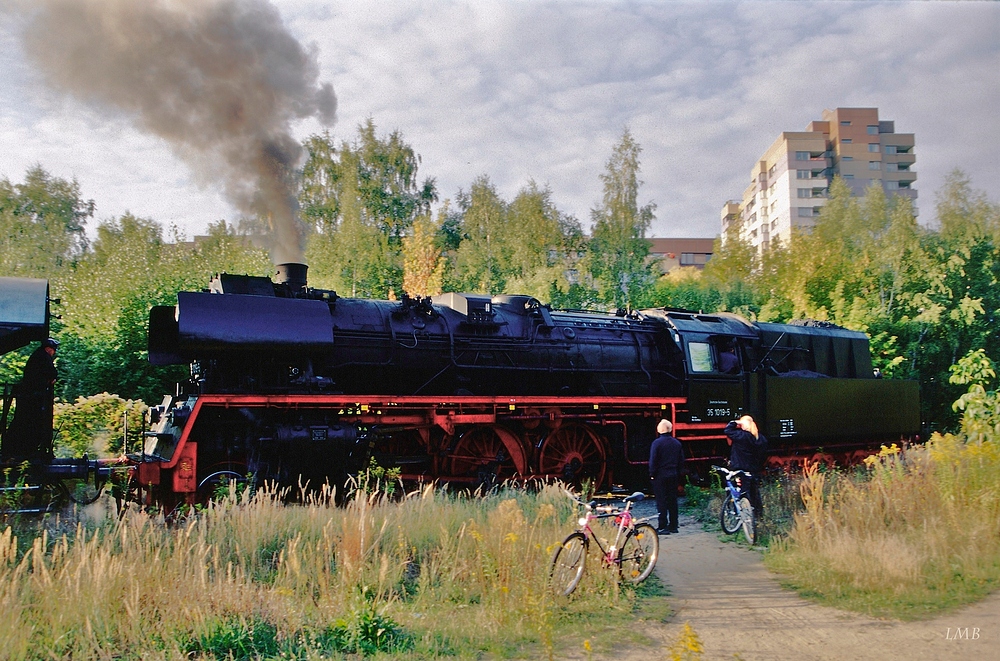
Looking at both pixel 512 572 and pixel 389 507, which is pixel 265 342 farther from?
pixel 512 572

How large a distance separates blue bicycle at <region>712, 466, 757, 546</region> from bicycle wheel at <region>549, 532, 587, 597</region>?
3771mm

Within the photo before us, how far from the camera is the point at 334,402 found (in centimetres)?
976

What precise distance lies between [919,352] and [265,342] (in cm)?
2362

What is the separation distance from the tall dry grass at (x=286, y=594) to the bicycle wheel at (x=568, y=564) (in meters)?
0.13

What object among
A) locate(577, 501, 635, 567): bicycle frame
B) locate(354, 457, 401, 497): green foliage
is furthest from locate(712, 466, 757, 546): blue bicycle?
locate(354, 457, 401, 497): green foliage

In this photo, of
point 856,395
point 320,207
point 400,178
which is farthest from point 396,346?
point 400,178

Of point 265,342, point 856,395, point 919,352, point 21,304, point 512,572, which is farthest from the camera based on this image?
point 919,352

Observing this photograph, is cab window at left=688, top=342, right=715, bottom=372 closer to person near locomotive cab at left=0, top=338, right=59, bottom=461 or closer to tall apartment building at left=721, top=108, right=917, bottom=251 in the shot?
person near locomotive cab at left=0, top=338, right=59, bottom=461

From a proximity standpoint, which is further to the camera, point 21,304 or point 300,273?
point 300,273

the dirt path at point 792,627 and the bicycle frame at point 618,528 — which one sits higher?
the bicycle frame at point 618,528

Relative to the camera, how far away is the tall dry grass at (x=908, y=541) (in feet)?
21.8

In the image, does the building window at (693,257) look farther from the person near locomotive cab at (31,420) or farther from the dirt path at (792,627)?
the person near locomotive cab at (31,420)

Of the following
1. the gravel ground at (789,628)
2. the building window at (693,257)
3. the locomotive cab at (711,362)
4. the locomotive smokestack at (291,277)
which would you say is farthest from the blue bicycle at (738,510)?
the building window at (693,257)

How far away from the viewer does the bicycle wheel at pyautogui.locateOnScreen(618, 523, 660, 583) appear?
6828mm
